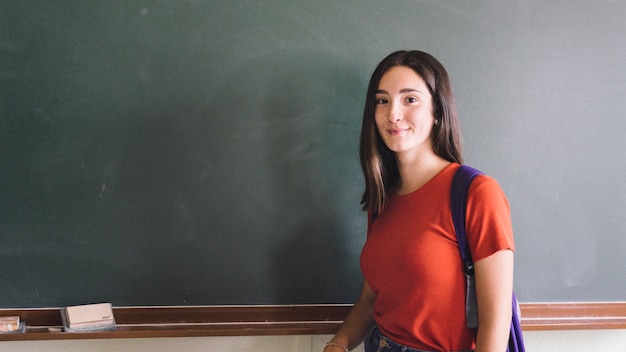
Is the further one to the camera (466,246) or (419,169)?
(419,169)

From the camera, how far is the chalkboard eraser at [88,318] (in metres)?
1.80

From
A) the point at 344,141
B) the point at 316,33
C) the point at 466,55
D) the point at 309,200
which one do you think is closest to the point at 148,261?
the point at 309,200

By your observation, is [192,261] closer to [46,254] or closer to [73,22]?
[46,254]

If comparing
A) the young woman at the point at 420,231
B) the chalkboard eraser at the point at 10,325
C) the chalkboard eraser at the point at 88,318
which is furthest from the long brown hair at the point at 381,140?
the chalkboard eraser at the point at 10,325

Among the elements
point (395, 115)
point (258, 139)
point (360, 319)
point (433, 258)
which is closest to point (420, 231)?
point (433, 258)

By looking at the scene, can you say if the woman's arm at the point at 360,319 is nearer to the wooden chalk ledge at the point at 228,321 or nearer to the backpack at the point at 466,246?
the wooden chalk ledge at the point at 228,321

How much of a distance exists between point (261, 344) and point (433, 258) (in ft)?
2.30

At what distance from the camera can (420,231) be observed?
1604 mm

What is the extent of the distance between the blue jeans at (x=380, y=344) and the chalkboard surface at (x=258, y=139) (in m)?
0.23

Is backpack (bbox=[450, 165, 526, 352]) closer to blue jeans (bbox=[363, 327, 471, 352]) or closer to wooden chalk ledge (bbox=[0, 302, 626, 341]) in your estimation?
blue jeans (bbox=[363, 327, 471, 352])

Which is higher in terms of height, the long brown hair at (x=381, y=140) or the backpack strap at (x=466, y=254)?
the long brown hair at (x=381, y=140)

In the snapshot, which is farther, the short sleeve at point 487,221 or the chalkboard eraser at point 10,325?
the chalkboard eraser at point 10,325

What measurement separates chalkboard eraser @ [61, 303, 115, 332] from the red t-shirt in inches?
30.7

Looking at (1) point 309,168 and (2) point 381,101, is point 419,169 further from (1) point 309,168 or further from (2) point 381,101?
(1) point 309,168
